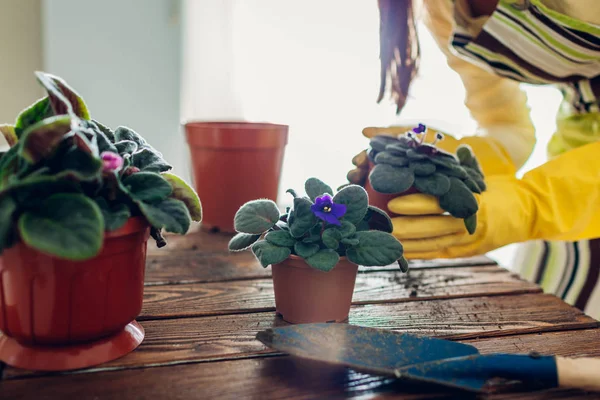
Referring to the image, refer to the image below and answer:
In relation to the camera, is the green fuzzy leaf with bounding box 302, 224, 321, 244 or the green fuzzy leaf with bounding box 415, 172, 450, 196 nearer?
the green fuzzy leaf with bounding box 302, 224, 321, 244

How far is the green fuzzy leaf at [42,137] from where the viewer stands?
0.43 meters

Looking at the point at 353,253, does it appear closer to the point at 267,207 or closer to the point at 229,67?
the point at 267,207

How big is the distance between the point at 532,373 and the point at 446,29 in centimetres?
103

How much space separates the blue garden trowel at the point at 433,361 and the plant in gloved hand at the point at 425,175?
0.28 meters

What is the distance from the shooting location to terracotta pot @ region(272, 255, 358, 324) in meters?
0.63

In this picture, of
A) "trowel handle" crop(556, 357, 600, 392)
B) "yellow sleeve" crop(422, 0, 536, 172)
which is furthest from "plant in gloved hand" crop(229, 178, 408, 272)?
"yellow sleeve" crop(422, 0, 536, 172)

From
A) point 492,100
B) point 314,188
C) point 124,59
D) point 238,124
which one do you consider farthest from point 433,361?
point 124,59

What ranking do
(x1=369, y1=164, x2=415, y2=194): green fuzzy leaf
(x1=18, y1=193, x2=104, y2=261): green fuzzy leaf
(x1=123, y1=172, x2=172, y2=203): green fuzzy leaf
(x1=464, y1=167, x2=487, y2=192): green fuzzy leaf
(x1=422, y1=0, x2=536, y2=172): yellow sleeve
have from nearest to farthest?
(x1=18, y1=193, x2=104, y2=261): green fuzzy leaf → (x1=123, y1=172, x2=172, y2=203): green fuzzy leaf → (x1=369, y1=164, x2=415, y2=194): green fuzzy leaf → (x1=464, y1=167, x2=487, y2=192): green fuzzy leaf → (x1=422, y1=0, x2=536, y2=172): yellow sleeve

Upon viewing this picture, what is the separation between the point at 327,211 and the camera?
0.61 meters

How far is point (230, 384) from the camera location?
51cm

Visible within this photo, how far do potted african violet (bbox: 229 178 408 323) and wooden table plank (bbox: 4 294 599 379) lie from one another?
0.16ft

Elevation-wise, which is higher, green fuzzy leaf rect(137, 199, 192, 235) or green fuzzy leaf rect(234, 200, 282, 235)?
green fuzzy leaf rect(137, 199, 192, 235)

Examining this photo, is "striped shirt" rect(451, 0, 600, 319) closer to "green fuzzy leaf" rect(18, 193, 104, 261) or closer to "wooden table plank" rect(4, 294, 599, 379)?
"wooden table plank" rect(4, 294, 599, 379)

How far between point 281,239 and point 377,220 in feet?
0.47
